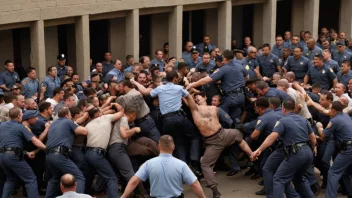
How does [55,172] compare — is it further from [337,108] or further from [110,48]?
[110,48]

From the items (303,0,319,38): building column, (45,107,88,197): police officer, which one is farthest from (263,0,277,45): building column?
(45,107,88,197): police officer

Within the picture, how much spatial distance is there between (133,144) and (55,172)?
4.82 ft

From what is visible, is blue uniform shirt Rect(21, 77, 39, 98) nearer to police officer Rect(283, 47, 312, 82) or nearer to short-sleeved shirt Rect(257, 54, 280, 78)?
short-sleeved shirt Rect(257, 54, 280, 78)

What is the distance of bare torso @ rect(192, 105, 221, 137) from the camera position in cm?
1320

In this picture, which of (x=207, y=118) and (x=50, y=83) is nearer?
(x=207, y=118)

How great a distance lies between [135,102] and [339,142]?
3442 mm

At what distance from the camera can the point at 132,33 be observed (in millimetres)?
19938

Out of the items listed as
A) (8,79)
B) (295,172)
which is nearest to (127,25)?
(8,79)

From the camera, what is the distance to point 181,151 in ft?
44.8

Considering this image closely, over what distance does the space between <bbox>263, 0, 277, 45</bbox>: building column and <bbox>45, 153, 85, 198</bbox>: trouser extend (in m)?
12.5

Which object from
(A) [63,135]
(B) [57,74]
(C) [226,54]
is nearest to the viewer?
(A) [63,135]

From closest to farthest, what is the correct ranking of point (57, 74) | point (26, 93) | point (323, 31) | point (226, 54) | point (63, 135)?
point (63, 135), point (226, 54), point (26, 93), point (57, 74), point (323, 31)

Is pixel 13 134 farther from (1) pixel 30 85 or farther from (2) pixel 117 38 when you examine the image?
(2) pixel 117 38

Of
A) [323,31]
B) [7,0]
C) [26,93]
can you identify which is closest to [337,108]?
[26,93]
